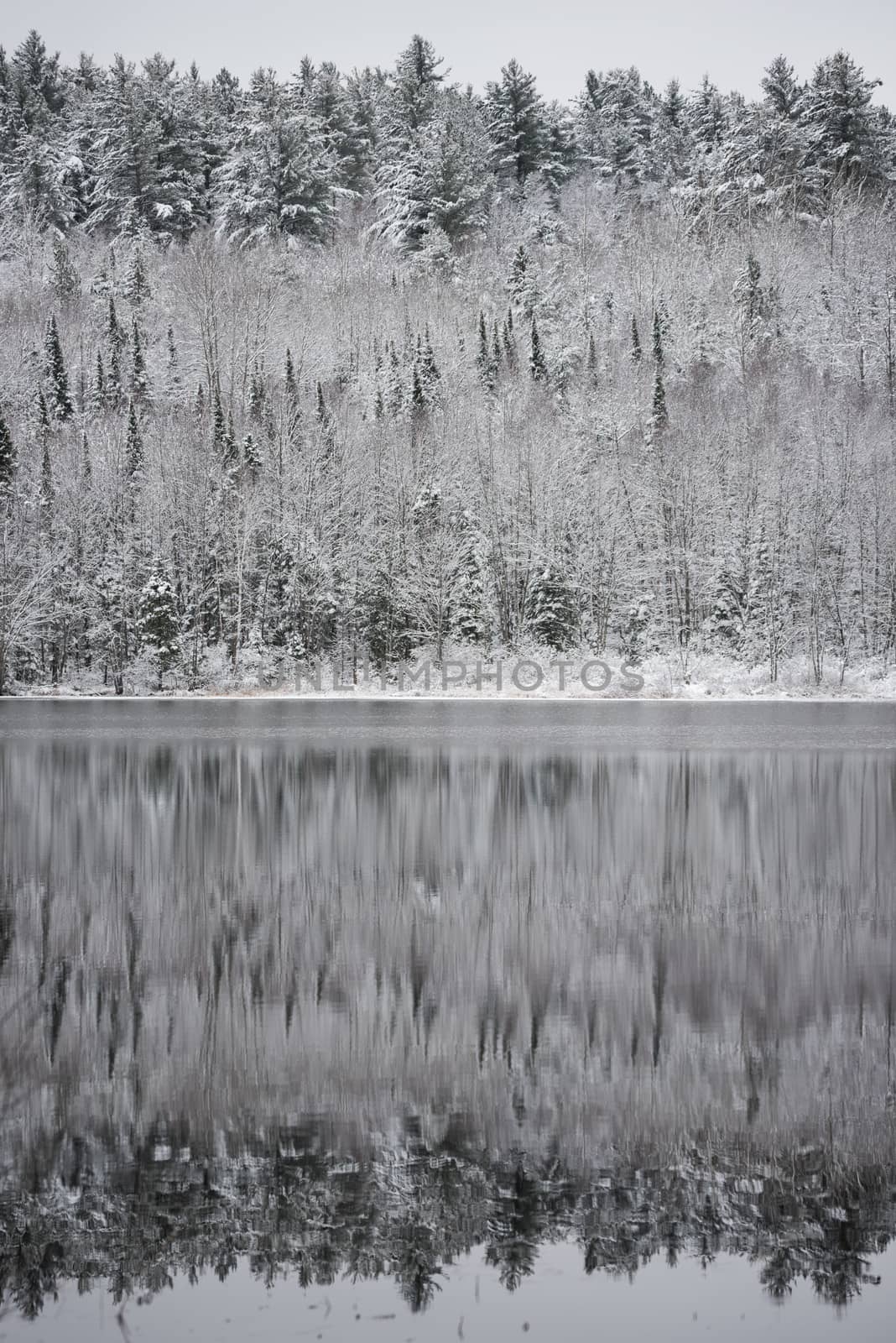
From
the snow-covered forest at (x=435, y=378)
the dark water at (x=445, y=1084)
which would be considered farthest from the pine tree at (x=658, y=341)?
the dark water at (x=445, y=1084)

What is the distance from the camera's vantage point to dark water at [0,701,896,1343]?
5.41m

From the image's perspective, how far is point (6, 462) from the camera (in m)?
69.0

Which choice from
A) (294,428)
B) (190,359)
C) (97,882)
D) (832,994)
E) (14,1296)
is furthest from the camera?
(190,359)

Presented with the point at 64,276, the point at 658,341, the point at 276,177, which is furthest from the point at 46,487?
the point at 276,177

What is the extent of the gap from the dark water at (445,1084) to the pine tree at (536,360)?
66840 mm

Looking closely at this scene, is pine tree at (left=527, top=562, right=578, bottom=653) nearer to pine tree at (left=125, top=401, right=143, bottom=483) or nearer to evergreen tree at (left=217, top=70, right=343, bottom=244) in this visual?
pine tree at (left=125, top=401, right=143, bottom=483)

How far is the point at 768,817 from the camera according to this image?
19172mm

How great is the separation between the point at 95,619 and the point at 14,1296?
61.4m

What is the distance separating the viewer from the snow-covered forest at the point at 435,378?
65.1m

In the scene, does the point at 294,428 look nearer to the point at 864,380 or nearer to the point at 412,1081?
the point at 864,380

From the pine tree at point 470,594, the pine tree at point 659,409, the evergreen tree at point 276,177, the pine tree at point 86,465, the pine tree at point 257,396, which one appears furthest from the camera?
the evergreen tree at point 276,177

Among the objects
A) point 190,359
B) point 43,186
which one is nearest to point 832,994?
point 190,359

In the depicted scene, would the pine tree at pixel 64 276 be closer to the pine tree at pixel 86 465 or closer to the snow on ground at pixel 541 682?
the pine tree at pixel 86 465

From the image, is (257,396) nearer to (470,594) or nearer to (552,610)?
(470,594)
